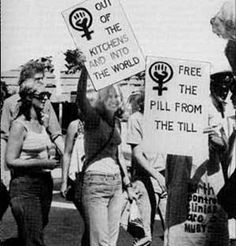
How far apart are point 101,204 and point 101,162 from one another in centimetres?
30

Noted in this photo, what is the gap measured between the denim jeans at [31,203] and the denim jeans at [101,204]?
0.95 ft

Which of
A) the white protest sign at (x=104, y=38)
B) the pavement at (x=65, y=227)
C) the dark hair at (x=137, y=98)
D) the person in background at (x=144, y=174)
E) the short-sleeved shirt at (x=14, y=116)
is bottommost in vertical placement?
the pavement at (x=65, y=227)

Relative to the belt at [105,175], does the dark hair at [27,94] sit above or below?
above

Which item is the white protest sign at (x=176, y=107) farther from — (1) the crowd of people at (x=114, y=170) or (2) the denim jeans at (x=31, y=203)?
(2) the denim jeans at (x=31, y=203)

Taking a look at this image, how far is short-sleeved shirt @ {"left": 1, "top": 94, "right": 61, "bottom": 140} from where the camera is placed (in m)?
4.68

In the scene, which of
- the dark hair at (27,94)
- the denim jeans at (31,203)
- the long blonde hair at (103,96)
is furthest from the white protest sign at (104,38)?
the denim jeans at (31,203)

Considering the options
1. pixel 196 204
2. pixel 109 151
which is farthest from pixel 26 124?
pixel 196 204

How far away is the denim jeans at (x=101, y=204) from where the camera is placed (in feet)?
15.0

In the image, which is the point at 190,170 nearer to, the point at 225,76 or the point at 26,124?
the point at 225,76

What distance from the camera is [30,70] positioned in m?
4.70

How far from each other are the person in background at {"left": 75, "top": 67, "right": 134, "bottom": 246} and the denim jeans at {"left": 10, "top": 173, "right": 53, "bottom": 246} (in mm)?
291

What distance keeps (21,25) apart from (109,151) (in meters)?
1.14

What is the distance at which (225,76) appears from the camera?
4.57 meters

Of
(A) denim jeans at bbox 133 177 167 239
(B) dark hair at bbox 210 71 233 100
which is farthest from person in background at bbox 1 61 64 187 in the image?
(B) dark hair at bbox 210 71 233 100
